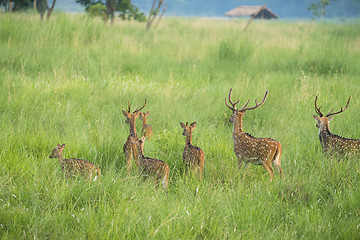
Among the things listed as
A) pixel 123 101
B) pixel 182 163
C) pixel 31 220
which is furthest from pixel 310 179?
pixel 123 101

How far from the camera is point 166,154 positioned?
4664 millimetres

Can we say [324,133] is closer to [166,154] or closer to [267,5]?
[166,154]

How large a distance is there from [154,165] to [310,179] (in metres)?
1.41

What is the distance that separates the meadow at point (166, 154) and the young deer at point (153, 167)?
0.11 meters

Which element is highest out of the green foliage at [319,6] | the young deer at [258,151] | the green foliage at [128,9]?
Answer: the green foliage at [319,6]

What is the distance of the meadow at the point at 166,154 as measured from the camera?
11.0 ft

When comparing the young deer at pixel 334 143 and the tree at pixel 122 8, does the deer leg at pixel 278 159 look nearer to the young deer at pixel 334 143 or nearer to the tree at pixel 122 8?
the young deer at pixel 334 143

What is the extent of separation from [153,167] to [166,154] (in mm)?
722

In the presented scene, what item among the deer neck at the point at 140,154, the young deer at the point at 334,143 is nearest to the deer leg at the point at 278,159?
the young deer at the point at 334,143

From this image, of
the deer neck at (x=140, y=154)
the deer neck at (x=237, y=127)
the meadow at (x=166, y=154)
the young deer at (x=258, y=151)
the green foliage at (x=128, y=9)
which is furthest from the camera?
the green foliage at (x=128, y=9)

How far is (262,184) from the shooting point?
4.02 m

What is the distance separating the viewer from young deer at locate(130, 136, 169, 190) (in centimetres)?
392

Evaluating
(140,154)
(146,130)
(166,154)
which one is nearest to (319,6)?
(146,130)

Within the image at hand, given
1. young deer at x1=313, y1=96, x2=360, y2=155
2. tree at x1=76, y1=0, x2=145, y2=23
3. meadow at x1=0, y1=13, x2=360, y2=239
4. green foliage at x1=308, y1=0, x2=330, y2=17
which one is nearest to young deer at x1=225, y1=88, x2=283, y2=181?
meadow at x1=0, y1=13, x2=360, y2=239
